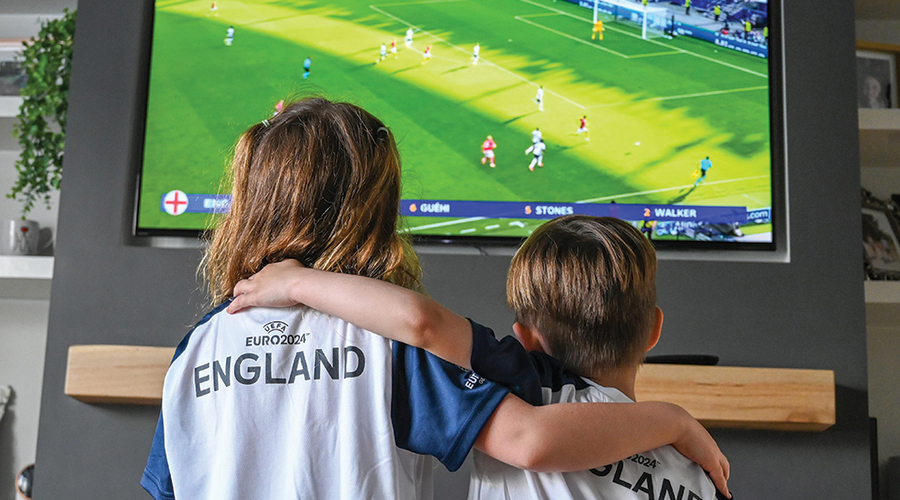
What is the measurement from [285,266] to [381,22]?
135 cm

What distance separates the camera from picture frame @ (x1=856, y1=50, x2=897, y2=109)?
7.57 feet

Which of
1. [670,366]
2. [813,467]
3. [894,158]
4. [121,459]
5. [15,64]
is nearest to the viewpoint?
[670,366]

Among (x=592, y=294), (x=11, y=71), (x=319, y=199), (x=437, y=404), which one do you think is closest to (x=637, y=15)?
(x=592, y=294)

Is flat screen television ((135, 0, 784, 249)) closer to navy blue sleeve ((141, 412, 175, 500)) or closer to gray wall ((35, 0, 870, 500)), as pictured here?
gray wall ((35, 0, 870, 500))

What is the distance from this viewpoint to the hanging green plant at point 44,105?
2.30 meters

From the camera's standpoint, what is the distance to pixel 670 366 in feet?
5.43

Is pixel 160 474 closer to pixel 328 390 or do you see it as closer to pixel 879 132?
pixel 328 390

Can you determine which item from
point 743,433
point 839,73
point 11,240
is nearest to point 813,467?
point 743,433

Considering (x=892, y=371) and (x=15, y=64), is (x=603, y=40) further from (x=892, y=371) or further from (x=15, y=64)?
(x=15, y=64)

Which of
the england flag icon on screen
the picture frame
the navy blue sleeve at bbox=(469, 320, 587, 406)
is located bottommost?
the navy blue sleeve at bbox=(469, 320, 587, 406)

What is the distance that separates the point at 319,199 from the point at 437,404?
0.29m

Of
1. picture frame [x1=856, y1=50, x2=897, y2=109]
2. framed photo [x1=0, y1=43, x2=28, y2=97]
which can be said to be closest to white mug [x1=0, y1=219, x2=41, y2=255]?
framed photo [x1=0, y1=43, x2=28, y2=97]

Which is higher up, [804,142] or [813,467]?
[804,142]

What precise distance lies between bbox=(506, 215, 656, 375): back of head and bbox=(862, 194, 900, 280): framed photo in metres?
1.50
